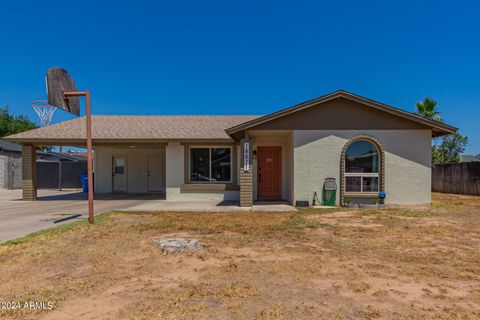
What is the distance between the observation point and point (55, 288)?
11.3 ft

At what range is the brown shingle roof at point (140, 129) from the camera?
12250 millimetres

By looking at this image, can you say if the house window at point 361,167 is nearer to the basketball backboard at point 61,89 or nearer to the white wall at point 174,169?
the white wall at point 174,169

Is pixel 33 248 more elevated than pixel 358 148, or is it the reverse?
pixel 358 148

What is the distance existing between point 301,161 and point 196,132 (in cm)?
553

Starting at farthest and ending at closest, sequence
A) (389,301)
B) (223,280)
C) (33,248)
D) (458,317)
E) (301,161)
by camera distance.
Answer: (301,161) < (33,248) < (223,280) < (389,301) < (458,317)

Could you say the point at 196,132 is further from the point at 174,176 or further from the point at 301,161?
the point at 301,161

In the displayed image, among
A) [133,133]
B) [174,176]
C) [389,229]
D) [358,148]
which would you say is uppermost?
[133,133]

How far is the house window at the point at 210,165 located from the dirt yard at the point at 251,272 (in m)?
5.58

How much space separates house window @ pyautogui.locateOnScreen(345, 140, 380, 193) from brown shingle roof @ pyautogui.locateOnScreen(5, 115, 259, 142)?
548 centimetres

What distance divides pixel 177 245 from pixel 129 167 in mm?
12570

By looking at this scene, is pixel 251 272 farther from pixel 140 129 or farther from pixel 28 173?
pixel 28 173

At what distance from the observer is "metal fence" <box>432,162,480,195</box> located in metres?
14.4

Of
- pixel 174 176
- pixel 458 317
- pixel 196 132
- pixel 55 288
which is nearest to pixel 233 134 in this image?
pixel 196 132

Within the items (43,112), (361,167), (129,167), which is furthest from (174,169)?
(43,112)
